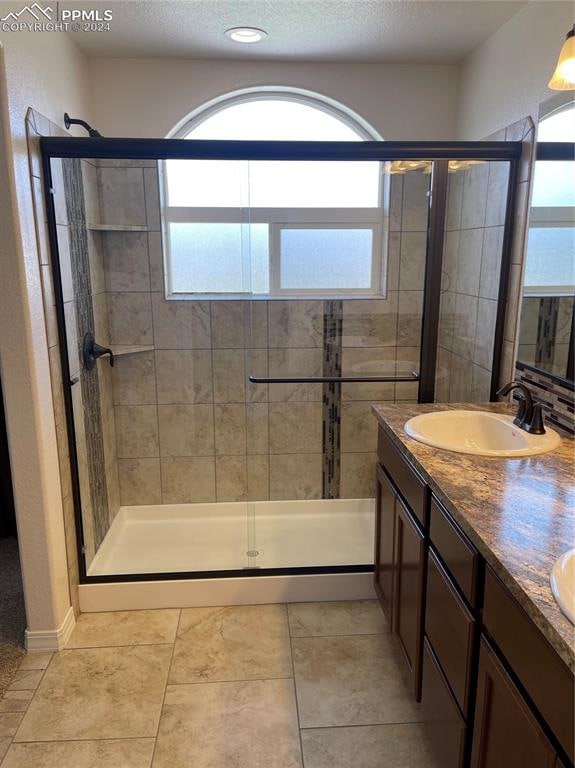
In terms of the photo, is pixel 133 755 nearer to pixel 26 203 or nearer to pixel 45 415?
pixel 45 415

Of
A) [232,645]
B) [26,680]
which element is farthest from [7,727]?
[232,645]

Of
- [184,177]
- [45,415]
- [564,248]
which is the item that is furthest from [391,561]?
[184,177]

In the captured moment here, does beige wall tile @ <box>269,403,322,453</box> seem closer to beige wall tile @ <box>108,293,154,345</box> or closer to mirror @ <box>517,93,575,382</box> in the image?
beige wall tile @ <box>108,293,154,345</box>

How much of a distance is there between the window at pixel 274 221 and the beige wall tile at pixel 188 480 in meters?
0.94

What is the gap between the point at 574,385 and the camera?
1.83 metres

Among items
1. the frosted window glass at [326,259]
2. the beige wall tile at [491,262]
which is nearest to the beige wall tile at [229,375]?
the frosted window glass at [326,259]

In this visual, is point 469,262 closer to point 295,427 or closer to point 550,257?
point 550,257

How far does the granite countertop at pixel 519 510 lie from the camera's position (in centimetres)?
102

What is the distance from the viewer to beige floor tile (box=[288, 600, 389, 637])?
234 centimetres

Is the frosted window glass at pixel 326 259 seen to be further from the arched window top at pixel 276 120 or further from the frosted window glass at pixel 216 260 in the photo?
the arched window top at pixel 276 120

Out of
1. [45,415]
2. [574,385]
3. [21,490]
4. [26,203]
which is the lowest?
[21,490]

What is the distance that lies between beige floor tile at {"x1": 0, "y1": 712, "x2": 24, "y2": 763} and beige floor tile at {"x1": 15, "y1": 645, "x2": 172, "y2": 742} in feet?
0.07

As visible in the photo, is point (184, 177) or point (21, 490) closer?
point (21, 490)

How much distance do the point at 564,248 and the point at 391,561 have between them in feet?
4.10
